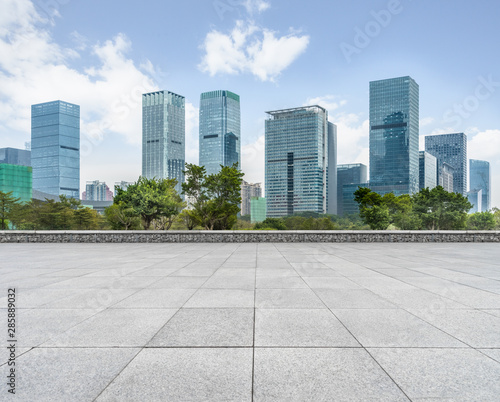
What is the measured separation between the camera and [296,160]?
171 m

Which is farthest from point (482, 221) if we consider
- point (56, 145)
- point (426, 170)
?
point (56, 145)

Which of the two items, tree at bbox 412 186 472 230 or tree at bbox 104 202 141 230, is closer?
tree at bbox 104 202 141 230

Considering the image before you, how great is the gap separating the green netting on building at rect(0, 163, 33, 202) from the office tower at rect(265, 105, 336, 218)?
113451 millimetres

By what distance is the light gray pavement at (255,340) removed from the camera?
2799 mm

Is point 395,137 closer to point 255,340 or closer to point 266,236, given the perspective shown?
point 266,236

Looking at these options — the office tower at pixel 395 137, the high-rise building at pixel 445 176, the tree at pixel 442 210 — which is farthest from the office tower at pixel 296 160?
the tree at pixel 442 210

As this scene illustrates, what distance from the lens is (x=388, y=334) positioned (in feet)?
13.3

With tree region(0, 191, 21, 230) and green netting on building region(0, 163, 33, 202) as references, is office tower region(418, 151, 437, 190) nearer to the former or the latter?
tree region(0, 191, 21, 230)

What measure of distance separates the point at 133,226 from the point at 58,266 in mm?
24024

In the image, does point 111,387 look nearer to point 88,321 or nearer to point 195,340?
point 195,340

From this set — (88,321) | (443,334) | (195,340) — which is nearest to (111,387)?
(195,340)

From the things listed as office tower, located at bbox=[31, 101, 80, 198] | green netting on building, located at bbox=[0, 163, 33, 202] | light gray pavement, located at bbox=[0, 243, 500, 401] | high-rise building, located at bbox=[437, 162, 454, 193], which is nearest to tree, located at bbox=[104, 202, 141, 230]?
light gray pavement, located at bbox=[0, 243, 500, 401]

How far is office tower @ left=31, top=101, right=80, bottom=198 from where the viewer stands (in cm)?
17325

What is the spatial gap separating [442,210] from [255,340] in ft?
146
